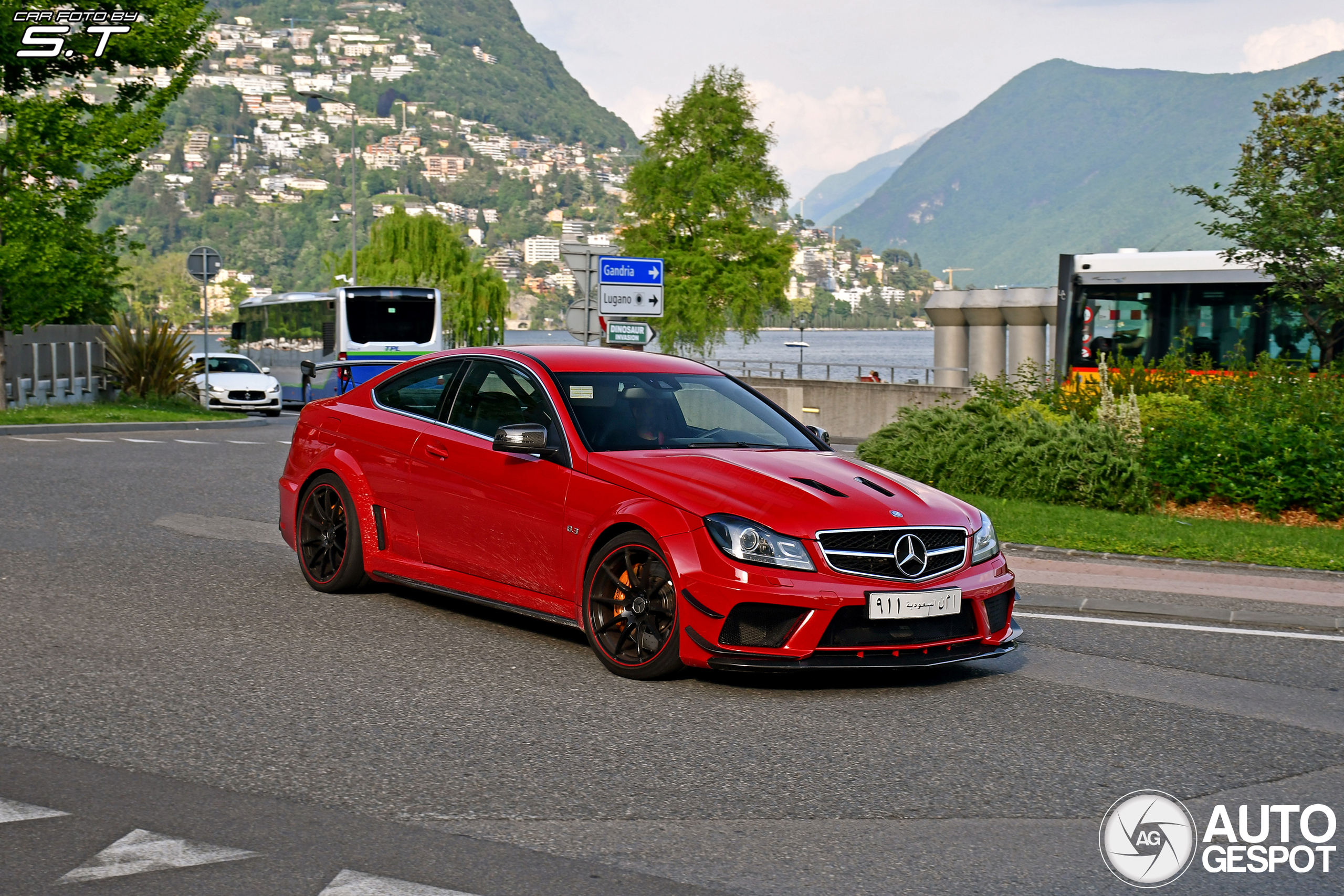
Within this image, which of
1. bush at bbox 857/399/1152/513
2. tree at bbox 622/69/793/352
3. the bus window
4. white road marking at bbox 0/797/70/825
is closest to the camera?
white road marking at bbox 0/797/70/825

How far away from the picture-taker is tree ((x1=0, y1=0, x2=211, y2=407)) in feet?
81.1

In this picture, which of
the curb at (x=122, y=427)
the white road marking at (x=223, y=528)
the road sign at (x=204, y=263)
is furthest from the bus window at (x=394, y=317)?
the white road marking at (x=223, y=528)

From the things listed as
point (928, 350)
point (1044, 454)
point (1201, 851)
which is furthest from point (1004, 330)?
point (928, 350)

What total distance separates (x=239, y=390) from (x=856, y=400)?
1566cm

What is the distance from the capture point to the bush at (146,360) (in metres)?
30.3

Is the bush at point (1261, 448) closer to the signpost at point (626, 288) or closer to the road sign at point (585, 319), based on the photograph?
the signpost at point (626, 288)

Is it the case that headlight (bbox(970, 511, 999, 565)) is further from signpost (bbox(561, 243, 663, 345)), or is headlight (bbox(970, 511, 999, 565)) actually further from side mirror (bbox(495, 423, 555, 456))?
signpost (bbox(561, 243, 663, 345))

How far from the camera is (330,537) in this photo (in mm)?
8867

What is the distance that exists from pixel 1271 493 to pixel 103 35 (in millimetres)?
20356

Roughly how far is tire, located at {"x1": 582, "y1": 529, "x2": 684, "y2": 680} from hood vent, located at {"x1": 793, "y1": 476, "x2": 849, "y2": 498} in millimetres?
781

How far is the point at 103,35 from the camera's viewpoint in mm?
25391

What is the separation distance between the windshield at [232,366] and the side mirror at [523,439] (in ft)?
103

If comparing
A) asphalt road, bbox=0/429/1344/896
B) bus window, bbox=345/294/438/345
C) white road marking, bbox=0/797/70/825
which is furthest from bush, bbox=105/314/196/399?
white road marking, bbox=0/797/70/825

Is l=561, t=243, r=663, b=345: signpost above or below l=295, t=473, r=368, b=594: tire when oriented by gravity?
above
